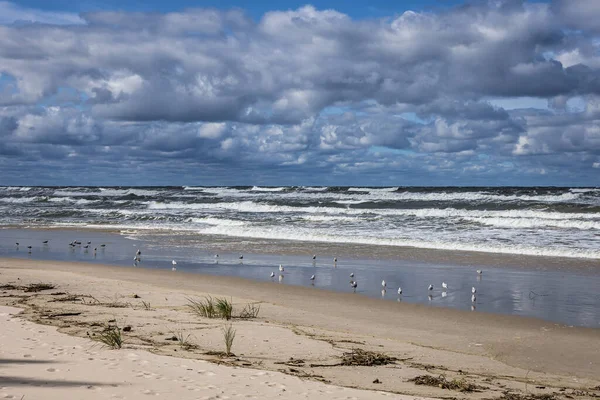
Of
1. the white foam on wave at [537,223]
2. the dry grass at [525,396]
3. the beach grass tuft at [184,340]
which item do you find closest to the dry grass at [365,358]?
the dry grass at [525,396]

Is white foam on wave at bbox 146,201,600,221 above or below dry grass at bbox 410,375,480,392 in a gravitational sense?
above

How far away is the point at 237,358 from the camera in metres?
6.86

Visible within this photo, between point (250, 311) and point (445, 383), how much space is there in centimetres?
442

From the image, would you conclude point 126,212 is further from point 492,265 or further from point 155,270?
point 492,265

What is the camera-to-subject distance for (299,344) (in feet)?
25.2

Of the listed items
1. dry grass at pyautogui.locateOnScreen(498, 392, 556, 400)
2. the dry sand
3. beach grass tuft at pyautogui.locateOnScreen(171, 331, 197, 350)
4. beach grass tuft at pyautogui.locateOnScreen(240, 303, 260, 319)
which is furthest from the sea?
beach grass tuft at pyautogui.locateOnScreen(171, 331, 197, 350)

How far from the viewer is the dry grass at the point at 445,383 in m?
6.08

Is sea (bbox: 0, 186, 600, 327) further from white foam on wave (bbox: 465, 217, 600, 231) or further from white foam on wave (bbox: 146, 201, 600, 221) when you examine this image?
white foam on wave (bbox: 146, 201, 600, 221)

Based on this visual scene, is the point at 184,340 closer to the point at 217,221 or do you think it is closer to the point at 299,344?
the point at 299,344

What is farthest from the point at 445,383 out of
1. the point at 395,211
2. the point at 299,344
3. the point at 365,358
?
the point at 395,211

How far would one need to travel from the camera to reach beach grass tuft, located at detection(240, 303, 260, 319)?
950 cm

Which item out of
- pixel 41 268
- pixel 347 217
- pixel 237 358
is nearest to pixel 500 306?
pixel 237 358

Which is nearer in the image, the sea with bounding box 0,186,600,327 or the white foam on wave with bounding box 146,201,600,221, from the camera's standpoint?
the sea with bounding box 0,186,600,327

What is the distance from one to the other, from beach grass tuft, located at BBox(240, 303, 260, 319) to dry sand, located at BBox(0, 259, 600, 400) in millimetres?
152
